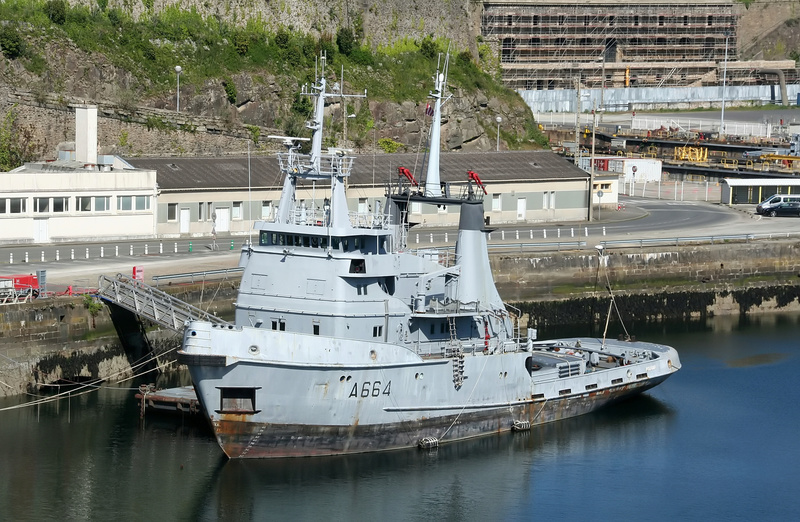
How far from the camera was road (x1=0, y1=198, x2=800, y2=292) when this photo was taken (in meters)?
58.8

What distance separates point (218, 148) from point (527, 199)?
18246 millimetres

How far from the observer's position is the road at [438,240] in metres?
58.8

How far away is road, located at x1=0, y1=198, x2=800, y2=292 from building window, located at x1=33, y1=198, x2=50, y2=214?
187 centimetres

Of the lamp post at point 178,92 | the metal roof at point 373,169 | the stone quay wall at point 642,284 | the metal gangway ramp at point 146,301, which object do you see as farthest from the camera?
the lamp post at point 178,92

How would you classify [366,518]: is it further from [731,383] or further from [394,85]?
[394,85]

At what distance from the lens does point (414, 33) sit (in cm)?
10419

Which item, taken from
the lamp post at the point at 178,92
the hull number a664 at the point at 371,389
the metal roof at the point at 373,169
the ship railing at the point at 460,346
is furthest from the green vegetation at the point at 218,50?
the hull number a664 at the point at 371,389

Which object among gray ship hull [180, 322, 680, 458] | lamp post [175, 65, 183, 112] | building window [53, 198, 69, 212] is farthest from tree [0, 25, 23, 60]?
gray ship hull [180, 322, 680, 458]

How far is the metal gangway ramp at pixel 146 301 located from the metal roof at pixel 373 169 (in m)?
18.2

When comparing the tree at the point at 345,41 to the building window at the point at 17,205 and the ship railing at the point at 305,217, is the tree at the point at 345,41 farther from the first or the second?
the ship railing at the point at 305,217

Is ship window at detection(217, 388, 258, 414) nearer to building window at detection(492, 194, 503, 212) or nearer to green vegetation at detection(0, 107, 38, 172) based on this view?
building window at detection(492, 194, 503, 212)

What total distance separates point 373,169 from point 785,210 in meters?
25.6

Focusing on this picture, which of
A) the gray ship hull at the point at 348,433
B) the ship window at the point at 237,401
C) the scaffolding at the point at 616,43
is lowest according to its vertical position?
the gray ship hull at the point at 348,433

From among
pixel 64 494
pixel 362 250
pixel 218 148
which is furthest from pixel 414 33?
pixel 64 494
